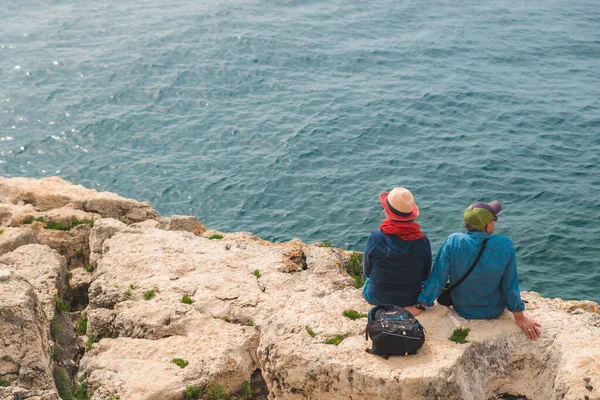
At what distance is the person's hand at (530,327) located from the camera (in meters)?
11.0

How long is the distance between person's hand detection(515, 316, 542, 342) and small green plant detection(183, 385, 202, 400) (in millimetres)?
5603

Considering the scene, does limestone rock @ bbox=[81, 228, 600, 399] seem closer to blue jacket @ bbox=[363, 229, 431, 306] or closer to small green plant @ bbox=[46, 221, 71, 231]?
blue jacket @ bbox=[363, 229, 431, 306]

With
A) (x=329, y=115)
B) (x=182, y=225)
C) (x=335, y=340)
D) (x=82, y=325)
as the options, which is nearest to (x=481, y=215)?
(x=335, y=340)

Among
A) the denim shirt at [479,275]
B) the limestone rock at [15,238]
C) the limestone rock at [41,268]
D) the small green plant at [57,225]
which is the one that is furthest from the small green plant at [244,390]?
the small green plant at [57,225]

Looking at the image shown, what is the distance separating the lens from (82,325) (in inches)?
551

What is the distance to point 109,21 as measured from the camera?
51.8 meters

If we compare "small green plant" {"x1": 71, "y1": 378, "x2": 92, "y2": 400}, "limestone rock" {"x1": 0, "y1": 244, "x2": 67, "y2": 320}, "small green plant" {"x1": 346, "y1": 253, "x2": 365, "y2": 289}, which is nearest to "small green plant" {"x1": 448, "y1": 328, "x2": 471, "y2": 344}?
"small green plant" {"x1": 346, "y1": 253, "x2": 365, "y2": 289}

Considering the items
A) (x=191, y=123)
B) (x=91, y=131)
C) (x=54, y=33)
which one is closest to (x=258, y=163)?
(x=191, y=123)

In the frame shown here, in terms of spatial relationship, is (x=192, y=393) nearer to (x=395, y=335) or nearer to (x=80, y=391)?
(x=80, y=391)

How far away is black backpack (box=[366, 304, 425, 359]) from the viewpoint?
1030cm

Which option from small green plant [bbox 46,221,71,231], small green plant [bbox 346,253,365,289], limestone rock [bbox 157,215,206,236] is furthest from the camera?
limestone rock [bbox 157,215,206,236]

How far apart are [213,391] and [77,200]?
11.3 meters

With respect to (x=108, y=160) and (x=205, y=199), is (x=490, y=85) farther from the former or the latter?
(x=108, y=160)

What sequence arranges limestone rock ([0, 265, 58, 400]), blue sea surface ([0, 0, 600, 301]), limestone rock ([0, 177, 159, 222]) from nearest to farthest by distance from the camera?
limestone rock ([0, 265, 58, 400])
limestone rock ([0, 177, 159, 222])
blue sea surface ([0, 0, 600, 301])
